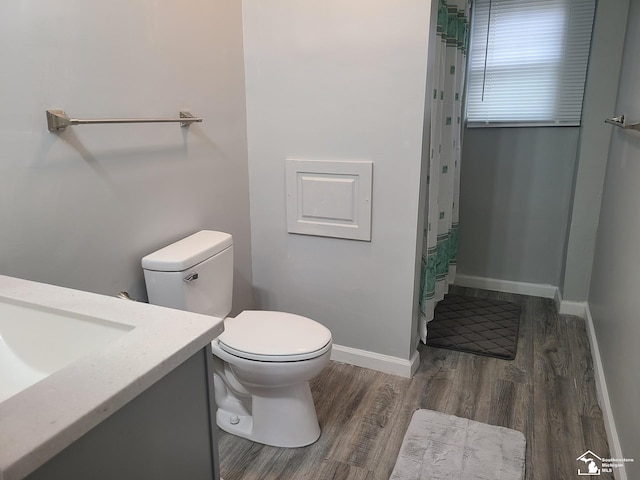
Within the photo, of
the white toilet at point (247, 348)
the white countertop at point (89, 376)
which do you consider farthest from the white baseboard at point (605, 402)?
the white countertop at point (89, 376)

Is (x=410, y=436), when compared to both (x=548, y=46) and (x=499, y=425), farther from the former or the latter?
(x=548, y=46)

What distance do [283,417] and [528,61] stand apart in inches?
105

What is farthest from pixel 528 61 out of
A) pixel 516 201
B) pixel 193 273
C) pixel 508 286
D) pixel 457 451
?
pixel 193 273

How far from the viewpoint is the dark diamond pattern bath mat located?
104 inches

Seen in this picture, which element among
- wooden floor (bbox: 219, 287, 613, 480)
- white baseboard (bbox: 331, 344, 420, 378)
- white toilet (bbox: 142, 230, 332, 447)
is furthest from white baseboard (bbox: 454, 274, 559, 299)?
white toilet (bbox: 142, 230, 332, 447)

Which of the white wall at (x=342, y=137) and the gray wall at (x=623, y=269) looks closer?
the gray wall at (x=623, y=269)

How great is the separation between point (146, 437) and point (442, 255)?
77.4 inches

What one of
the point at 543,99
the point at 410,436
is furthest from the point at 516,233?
the point at 410,436

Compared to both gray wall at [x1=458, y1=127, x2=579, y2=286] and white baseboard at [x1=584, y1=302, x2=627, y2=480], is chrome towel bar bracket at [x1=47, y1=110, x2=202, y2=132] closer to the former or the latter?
white baseboard at [x1=584, y1=302, x2=627, y2=480]

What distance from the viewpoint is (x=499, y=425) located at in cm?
198

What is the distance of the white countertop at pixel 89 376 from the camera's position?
0.67 metres

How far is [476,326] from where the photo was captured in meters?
2.90

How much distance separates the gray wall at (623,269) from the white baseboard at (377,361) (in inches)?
32.9

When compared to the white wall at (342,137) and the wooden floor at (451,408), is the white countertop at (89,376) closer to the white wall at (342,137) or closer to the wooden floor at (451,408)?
the wooden floor at (451,408)
